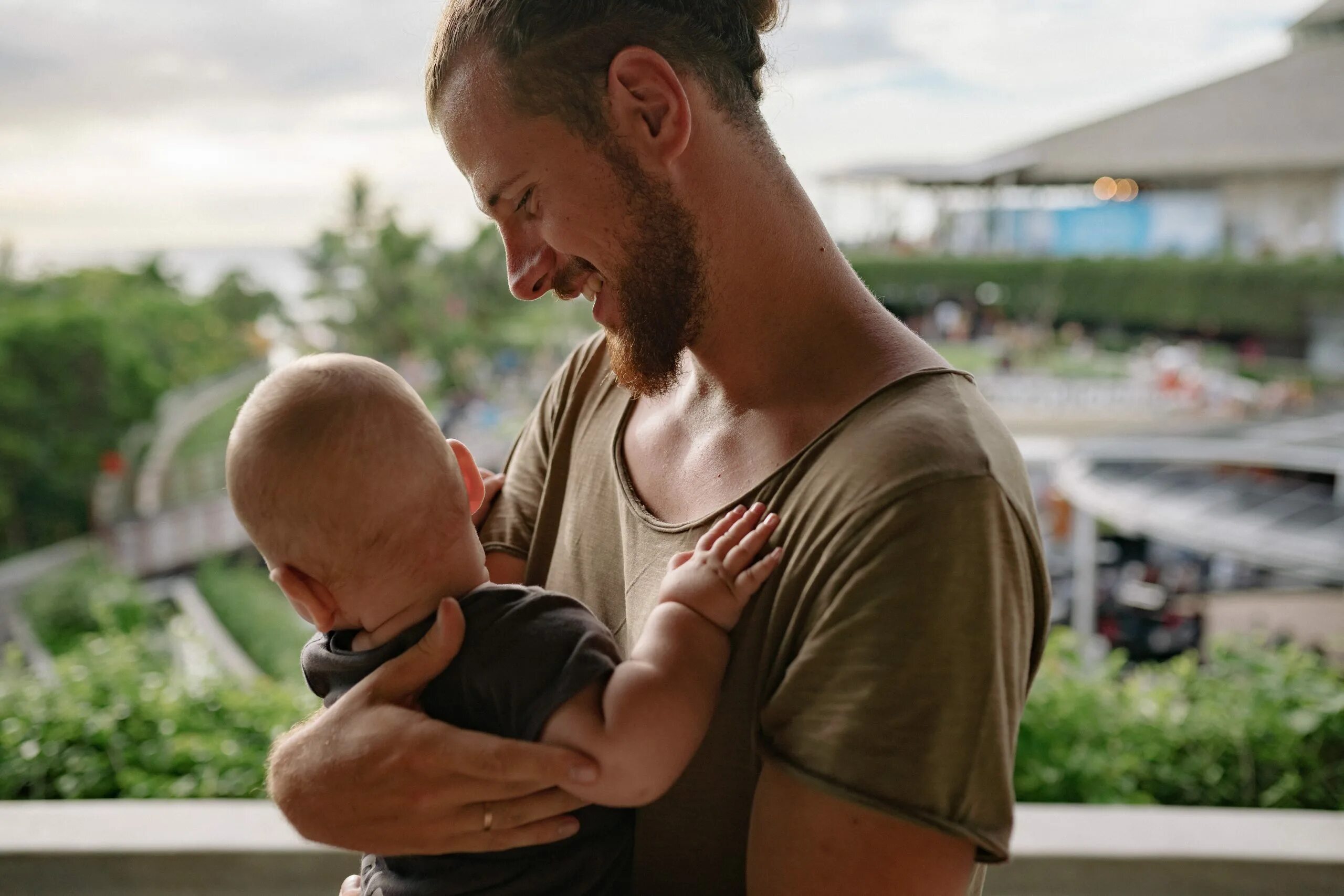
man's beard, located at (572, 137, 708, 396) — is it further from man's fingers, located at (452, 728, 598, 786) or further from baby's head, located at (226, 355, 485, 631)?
man's fingers, located at (452, 728, 598, 786)

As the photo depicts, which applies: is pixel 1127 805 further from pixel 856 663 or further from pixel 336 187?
pixel 336 187

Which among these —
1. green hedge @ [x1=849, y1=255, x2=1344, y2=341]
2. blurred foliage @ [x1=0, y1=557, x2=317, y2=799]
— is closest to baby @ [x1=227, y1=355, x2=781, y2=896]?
blurred foliage @ [x1=0, y1=557, x2=317, y2=799]

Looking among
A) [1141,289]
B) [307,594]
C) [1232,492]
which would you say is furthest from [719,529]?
[1141,289]

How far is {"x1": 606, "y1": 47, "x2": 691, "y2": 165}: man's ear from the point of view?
37.7 inches

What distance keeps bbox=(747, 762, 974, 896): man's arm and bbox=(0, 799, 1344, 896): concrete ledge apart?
1.44 meters

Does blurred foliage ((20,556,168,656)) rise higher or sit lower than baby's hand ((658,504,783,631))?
lower

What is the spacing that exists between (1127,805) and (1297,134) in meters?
18.0

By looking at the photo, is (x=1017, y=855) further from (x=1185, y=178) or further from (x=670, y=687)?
(x=1185, y=178)

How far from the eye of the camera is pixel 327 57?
7.59 metres

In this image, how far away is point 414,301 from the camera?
1264cm

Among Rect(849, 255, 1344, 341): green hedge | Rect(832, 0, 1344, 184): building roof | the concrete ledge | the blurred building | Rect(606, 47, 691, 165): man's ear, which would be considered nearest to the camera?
Rect(606, 47, 691, 165): man's ear

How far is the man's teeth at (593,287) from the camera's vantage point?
3.39ft

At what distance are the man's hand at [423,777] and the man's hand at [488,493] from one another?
34cm

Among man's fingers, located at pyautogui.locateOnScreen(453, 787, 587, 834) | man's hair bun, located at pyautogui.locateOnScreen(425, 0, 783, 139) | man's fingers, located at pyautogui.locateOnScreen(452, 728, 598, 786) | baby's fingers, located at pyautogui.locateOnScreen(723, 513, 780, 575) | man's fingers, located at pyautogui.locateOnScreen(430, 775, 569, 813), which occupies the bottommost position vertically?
man's fingers, located at pyautogui.locateOnScreen(453, 787, 587, 834)
